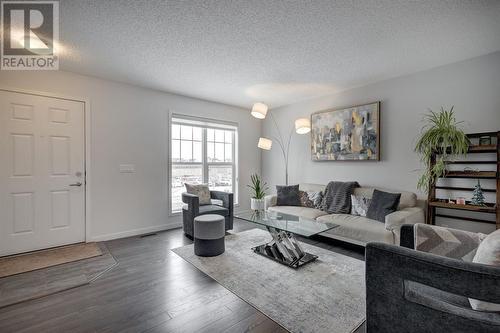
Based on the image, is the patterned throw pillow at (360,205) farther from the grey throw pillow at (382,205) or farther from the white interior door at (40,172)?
the white interior door at (40,172)

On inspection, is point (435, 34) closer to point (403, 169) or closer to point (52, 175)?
point (403, 169)

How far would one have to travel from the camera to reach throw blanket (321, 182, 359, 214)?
361cm

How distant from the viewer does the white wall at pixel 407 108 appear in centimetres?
279

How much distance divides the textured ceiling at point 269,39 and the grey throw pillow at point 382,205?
Result: 1.73 metres

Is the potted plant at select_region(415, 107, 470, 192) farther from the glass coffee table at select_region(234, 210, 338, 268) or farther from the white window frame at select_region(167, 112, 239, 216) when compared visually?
the white window frame at select_region(167, 112, 239, 216)

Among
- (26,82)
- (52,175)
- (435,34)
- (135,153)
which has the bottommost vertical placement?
(52,175)

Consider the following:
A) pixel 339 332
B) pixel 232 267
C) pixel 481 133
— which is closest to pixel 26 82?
pixel 232 267

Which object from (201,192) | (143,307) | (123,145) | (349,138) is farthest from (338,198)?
(123,145)

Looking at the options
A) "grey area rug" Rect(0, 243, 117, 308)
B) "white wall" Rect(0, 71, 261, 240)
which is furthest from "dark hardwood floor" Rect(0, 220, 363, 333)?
"white wall" Rect(0, 71, 261, 240)

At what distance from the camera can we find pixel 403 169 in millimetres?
3430

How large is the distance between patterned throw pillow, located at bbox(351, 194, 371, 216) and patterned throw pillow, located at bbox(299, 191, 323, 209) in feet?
1.86

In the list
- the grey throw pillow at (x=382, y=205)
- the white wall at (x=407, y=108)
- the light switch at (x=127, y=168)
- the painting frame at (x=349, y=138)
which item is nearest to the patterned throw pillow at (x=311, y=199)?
the white wall at (x=407, y=108)

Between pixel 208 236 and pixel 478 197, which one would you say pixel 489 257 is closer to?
pixel 478 197

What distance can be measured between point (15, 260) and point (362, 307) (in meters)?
3.83
